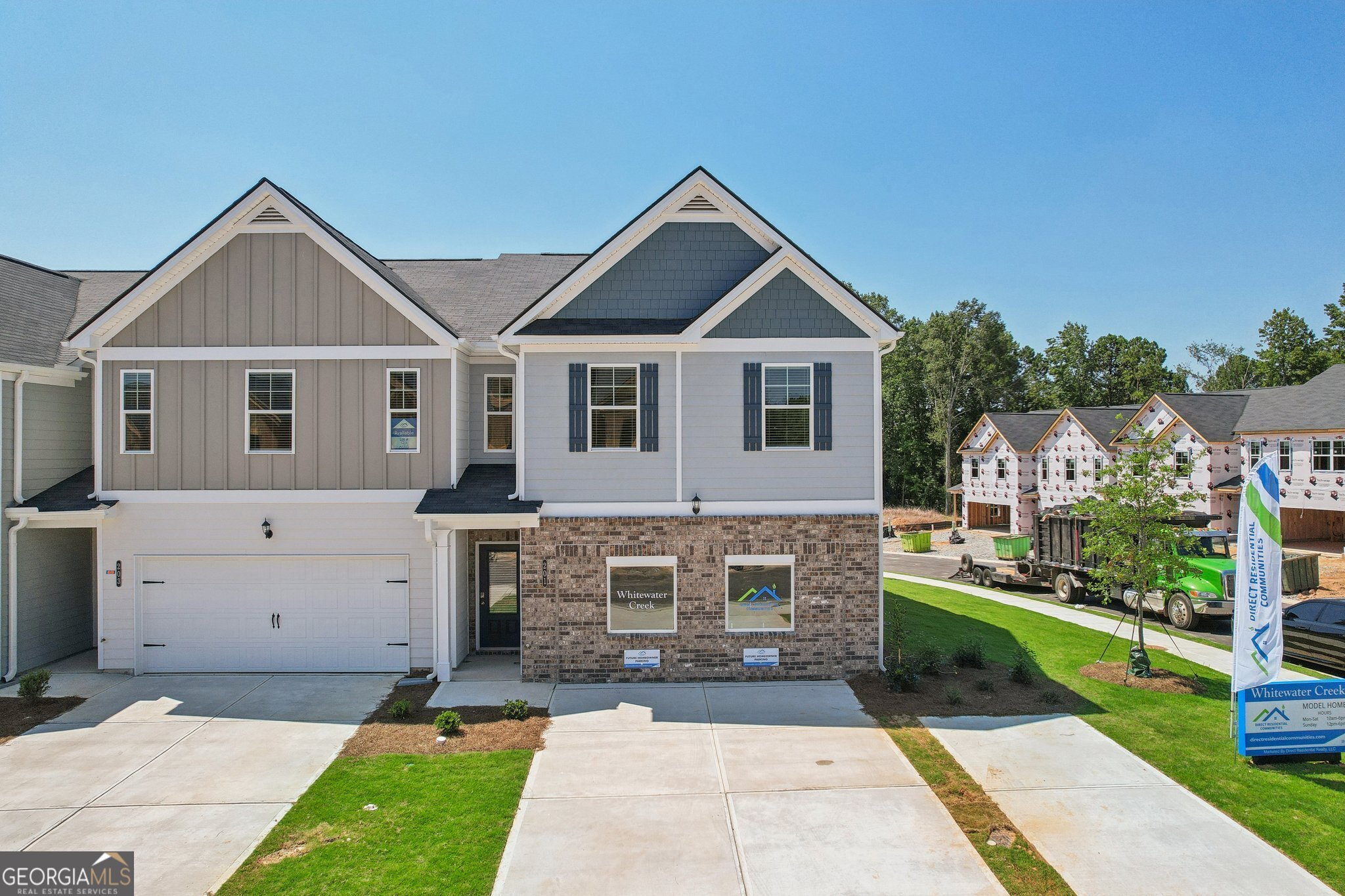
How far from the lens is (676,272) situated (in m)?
13.8

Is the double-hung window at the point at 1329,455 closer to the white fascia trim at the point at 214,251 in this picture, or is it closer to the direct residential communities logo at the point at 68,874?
the white fascia trim at the point at 214,251

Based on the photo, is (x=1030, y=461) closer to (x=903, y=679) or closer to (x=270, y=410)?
(x=903, y=679)

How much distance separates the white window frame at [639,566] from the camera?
518 inches

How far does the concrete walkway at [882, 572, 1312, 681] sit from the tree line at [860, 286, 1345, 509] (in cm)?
3377

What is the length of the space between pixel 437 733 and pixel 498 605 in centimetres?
446

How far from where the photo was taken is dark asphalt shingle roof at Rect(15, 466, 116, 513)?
530 inches

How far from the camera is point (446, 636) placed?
43.7 feet

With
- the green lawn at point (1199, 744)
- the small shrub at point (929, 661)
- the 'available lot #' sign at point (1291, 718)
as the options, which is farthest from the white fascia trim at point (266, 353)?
the 'available lot #' sign at point (1291, 718)

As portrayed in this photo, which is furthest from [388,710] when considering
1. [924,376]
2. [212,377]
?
[924,376]

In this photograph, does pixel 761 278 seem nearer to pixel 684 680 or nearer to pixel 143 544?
pixel 684 680

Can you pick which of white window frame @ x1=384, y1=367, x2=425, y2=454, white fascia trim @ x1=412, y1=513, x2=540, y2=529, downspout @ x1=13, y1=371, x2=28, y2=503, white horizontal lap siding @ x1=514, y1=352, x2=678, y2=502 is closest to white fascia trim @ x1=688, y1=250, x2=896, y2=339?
white horizontal lap siding @ x1=514, y1=352, x2=678, y2=502

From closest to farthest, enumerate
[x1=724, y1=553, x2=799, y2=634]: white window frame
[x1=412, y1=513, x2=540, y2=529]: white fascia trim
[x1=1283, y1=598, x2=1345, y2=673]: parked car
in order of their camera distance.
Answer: [x1=412, y1=513, x2=540, y2=529]: white fascia trim
[x1=724, y1=553, x2=799, y2=634]: white window frame
[x1=1283, y1=598, x2=1345, y2=673]: parked car

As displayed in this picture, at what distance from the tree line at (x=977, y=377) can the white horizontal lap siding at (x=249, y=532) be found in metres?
49.3

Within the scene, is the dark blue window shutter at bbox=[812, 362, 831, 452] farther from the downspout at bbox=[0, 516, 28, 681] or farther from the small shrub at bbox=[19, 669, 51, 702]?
the downspout at bbox=[0, 516, 28, 681]
